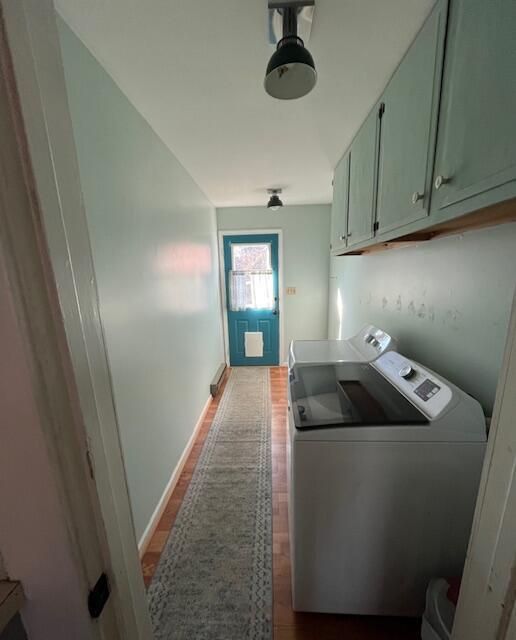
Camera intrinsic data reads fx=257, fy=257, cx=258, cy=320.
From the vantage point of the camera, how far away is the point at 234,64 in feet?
3.64

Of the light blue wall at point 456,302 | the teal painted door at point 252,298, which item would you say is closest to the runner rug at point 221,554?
the light blue wall at point 456,302

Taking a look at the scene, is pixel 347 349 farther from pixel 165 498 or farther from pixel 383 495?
pixel 165 498

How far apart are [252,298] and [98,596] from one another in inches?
139

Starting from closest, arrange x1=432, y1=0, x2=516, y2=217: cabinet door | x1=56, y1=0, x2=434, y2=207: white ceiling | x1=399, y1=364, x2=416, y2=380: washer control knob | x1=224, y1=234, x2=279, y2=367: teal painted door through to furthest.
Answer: x1=432, y1=0, x2=516, y2=217: cabinet door < x1=56, y1=0, x2=434, y2=207: white ceiling < x1=399, y1=364, x2=416, y2=380: washer control knob < x1=224, y1=234, x2=279, y2=367: teal painted door

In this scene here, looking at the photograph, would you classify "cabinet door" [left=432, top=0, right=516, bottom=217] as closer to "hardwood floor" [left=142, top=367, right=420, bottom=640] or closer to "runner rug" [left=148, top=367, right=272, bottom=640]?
"hardwood floor" [left=142, top=367, right=420, bottom=640]

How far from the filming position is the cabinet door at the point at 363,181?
134 centimetres

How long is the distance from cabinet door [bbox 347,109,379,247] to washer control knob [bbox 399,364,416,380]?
27.4 inches

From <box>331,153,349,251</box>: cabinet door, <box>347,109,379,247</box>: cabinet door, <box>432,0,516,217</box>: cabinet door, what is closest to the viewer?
<box>432,0,516,217</box>: cabinet door

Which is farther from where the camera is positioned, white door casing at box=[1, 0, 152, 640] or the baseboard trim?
the baseboard trim

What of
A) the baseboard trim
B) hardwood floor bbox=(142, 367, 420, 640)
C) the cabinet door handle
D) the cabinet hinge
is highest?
the cabinet door handle

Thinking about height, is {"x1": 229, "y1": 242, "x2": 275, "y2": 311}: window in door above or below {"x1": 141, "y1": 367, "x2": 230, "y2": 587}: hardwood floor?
above

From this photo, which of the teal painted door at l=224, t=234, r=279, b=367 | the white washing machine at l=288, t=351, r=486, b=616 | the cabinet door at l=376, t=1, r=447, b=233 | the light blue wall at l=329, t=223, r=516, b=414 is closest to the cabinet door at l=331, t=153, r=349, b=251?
the light blue wall at l=329, t=223, r=516, b=414

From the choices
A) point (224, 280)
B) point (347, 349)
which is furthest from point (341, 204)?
point (224, 280)

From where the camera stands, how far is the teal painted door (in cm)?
377
